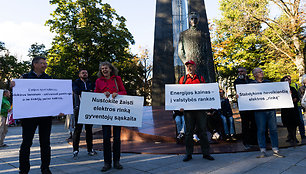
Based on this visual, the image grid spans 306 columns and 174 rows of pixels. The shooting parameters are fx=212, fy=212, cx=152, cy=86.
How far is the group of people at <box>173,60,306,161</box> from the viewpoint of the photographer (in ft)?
13.6

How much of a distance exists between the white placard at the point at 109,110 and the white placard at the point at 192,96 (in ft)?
2.04

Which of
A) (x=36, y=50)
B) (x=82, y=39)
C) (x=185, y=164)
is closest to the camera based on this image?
(x=185, y=164)

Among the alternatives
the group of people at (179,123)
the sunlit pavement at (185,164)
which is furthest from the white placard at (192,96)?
the sunlit pavement at (185,164)

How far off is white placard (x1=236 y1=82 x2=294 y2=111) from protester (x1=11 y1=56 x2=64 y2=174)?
3.65m

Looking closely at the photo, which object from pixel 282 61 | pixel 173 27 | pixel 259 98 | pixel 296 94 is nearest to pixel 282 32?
pixel 282 61

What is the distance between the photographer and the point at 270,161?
3.82 m

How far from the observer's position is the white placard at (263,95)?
4.25m

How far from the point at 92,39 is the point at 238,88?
1957 cm

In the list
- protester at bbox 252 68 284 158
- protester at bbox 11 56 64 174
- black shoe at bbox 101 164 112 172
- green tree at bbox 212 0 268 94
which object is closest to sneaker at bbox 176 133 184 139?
protester at bbox 252 68 284 158

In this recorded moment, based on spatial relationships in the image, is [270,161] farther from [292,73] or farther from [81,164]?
[292,73]

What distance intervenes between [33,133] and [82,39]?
18085mm

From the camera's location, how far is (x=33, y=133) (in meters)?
3.42

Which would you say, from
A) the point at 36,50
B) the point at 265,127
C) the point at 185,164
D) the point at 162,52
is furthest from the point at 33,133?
the point at 36,50

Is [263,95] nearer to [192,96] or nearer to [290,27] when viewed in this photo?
[192,96]
